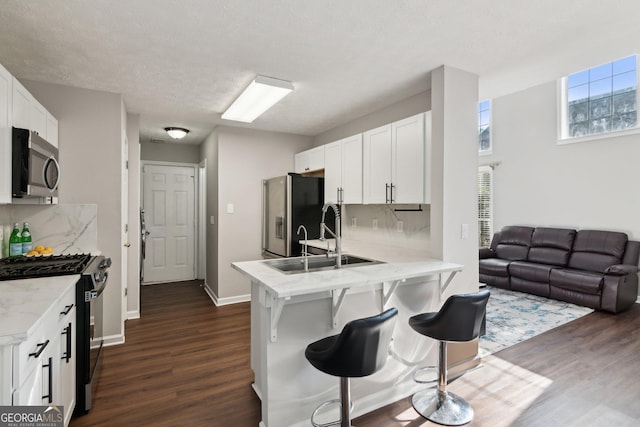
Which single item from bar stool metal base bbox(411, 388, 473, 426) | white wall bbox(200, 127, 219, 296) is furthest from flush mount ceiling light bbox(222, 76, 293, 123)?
bar stool metal base bbox(411, 388, 473, 426)

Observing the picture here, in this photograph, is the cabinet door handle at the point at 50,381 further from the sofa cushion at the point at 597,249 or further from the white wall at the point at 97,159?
the sofa cushion at the point at 597,249

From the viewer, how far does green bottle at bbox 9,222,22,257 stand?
99.0 inches

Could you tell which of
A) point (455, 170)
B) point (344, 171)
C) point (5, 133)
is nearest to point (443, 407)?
point (455, 170)

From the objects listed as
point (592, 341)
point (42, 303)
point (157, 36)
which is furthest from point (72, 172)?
point (592, 341)

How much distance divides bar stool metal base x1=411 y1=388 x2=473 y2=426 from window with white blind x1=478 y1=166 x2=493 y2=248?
4.72 meters

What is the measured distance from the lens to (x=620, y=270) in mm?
3943

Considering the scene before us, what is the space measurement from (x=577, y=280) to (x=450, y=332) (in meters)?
3.41

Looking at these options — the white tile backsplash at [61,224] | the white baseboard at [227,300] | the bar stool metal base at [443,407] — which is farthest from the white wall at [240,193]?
the bar stool metal base at [443,407]

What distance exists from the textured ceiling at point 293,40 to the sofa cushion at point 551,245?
3.33 meters

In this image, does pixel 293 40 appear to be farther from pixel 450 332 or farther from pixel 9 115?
pixel 450 332

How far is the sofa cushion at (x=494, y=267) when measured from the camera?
201 inches

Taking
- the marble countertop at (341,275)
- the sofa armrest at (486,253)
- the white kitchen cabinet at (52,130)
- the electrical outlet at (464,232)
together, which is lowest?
the sofa armrest at (486,253)

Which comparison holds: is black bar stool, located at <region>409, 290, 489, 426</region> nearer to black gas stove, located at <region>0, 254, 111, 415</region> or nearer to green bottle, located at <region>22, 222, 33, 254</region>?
black gas stove, located at <region>0, 254, 111, 415</region>

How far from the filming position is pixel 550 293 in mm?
4555
